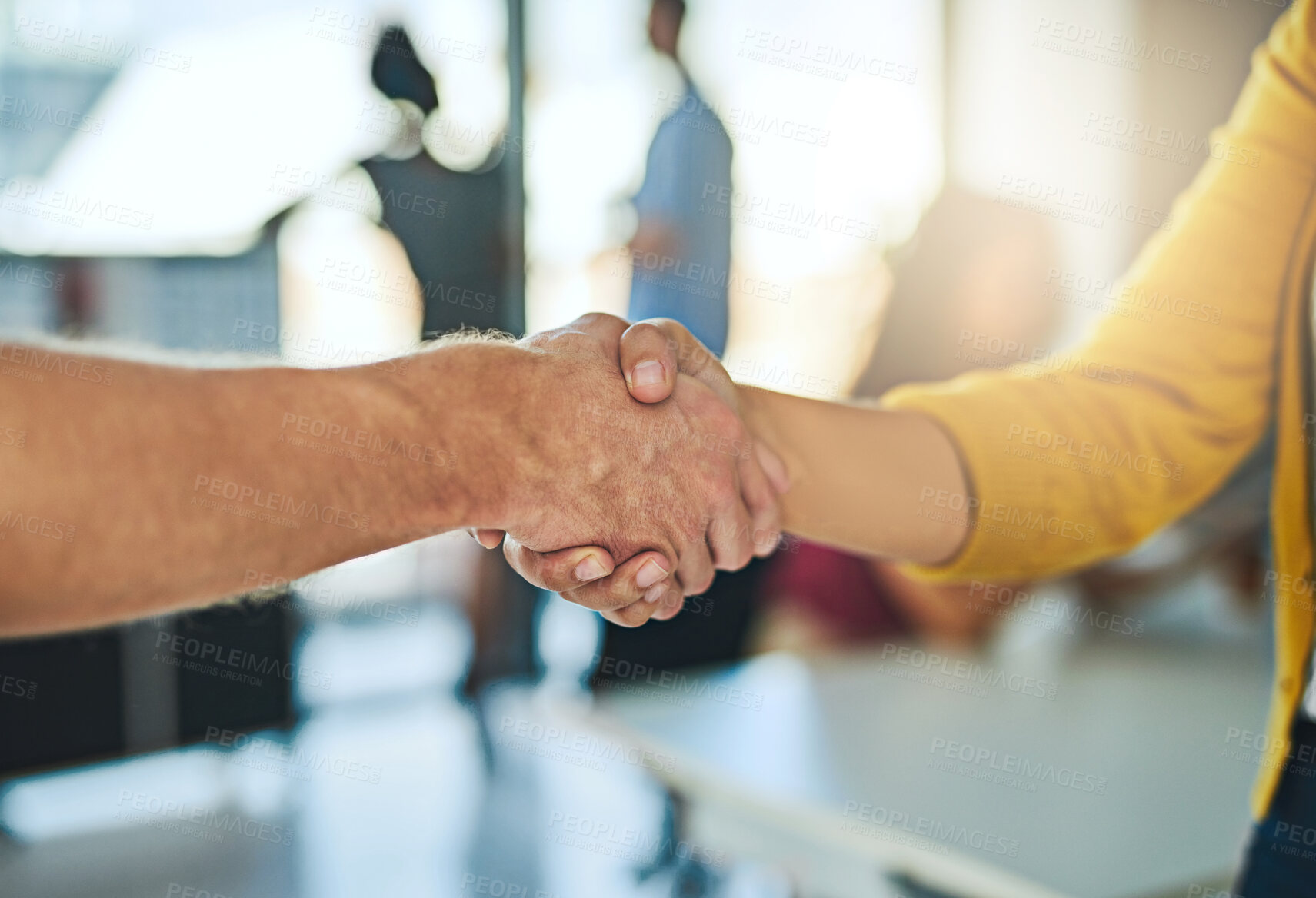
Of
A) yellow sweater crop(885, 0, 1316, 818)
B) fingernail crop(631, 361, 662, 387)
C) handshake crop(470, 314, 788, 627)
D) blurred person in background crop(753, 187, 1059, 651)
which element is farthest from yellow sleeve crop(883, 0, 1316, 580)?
blurred person in background crop(753, 187, 1059, 651)

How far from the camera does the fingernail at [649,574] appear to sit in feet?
3.66

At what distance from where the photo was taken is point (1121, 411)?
4.12ft

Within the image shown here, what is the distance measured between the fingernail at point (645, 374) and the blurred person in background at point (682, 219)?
1.82m

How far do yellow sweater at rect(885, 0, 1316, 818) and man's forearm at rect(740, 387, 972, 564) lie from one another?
0.03 m

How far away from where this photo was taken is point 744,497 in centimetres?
120

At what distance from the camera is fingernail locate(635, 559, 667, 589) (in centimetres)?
112

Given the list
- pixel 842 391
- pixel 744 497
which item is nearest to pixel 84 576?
pixel 744 497

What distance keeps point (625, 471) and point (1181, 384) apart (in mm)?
723

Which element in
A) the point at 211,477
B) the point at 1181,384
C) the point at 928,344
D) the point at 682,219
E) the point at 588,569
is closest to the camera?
the point at 211,477

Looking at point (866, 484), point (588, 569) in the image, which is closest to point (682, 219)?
point (866, 484)

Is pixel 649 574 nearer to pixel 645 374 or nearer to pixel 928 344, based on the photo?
pixel 645 374

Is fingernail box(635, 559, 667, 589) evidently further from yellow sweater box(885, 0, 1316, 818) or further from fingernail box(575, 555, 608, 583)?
yellow sweater box(885, 0, 1316, 818)

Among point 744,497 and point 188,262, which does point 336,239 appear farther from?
point 744,497

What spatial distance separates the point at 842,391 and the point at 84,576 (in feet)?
10.9
